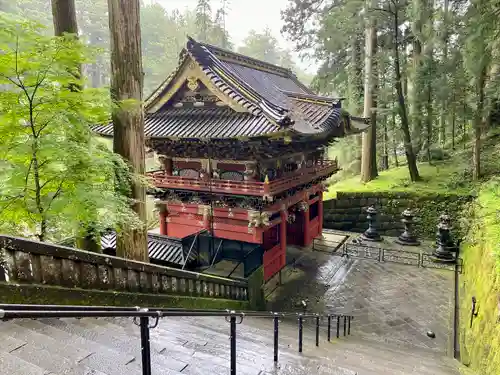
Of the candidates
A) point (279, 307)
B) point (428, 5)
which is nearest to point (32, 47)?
point (279, 307)

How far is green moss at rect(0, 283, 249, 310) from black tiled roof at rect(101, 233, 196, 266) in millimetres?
3152

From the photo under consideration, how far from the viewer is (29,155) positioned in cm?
463

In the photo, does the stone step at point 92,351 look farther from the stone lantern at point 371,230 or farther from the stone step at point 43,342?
the stone lantern at point 371,230

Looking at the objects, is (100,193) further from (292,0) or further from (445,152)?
(292,0)

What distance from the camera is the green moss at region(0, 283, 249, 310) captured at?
299 cm

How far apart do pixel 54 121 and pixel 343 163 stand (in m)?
24.8

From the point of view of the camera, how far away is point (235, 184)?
34.6 feet

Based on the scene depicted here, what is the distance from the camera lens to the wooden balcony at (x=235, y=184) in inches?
402

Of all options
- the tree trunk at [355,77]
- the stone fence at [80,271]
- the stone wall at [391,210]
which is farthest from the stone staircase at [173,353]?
the tree trunk at [355,77]

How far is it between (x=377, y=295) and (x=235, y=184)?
5.76 m

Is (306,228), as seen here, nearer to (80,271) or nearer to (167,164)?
(167,164)

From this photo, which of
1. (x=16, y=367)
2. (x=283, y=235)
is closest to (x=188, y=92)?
(x=283, y=235)

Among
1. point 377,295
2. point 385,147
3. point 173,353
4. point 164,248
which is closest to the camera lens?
point 173,353

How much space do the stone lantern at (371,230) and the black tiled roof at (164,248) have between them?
919 centimetres
